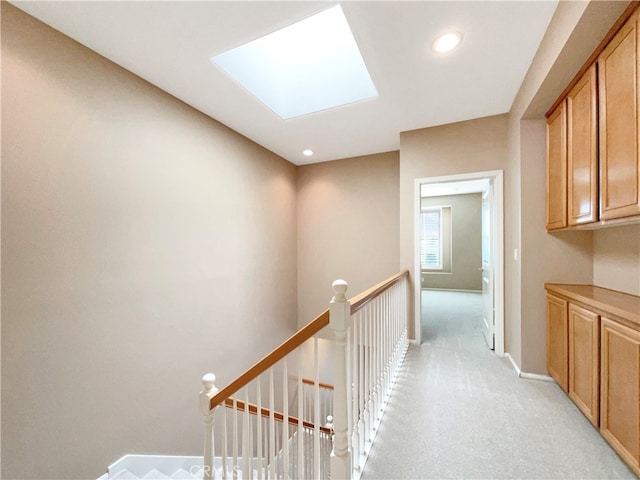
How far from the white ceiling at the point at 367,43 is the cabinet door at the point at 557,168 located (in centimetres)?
46

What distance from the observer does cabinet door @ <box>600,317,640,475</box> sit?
127 cm

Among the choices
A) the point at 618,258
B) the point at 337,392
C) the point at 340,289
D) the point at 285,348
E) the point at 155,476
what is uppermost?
the point at 618,258

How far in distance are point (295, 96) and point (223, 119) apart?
864 mm

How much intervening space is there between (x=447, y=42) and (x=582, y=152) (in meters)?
1.21

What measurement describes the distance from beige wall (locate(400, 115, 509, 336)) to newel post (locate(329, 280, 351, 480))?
7.41 feet

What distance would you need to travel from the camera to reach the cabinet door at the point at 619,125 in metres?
1.32

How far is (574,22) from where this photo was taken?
136 centimetres

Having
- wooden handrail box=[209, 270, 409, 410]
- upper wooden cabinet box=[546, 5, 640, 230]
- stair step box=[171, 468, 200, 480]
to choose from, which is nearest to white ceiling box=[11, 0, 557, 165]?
upper wooden cabinet box=[546, 5, 640, 230]

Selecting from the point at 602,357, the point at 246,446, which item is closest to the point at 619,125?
the point at 602,357

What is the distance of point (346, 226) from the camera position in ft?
13.9

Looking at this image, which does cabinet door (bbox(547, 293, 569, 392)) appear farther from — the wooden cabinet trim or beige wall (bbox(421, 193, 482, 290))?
beige wall (bbox(421, 193, 482, 290))

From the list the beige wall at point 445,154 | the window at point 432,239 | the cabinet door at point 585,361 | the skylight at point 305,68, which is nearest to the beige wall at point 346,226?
the beige wall at point 445,154

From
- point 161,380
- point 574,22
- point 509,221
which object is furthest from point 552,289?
point 161,380

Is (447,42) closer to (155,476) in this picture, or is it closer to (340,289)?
(340,289)
